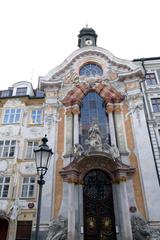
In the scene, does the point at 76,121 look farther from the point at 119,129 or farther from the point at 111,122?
the point at 119,129

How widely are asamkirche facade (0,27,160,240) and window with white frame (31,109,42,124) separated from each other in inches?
4.3

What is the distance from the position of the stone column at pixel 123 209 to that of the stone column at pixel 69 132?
17.6 feet

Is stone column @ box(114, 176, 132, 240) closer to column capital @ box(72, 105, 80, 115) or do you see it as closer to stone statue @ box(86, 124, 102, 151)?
stone statue @ box(86, 124, 102, 151)

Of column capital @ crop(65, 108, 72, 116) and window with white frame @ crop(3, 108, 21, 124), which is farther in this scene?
window with white frame @ crop(3, 108, 21, 124)

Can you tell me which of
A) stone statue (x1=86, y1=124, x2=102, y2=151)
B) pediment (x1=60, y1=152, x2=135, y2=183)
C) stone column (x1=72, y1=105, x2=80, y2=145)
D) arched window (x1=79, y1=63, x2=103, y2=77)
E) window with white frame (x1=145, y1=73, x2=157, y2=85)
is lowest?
pediment (x1=60, y1=152, x2=135, y2=183)

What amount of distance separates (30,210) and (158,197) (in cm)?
1048

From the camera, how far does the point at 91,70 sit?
25.0 meters

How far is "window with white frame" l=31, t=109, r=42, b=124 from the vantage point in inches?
884

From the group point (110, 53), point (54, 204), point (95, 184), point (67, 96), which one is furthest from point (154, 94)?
point (54, 204)

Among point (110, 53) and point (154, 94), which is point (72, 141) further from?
point (110, 53)

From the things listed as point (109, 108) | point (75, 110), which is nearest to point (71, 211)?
point (75, 110)

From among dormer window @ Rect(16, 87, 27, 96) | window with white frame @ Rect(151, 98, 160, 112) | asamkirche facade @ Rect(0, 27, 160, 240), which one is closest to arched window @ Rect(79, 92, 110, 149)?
asamkirche facade @ Rect(0, 27, 160, 240)

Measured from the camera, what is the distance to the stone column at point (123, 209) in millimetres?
15355

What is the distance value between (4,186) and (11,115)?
25.3ft
